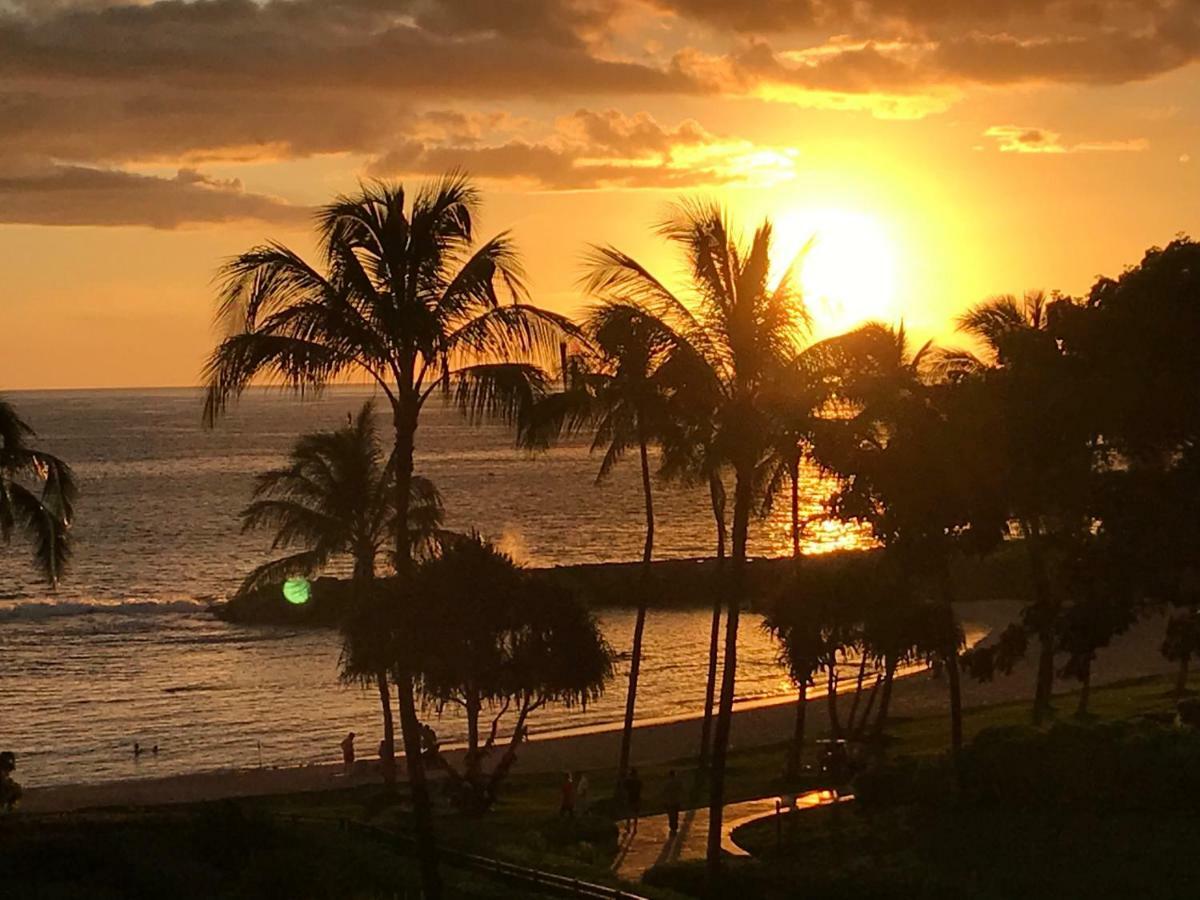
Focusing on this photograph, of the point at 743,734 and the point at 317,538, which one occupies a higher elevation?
the point at 317,538

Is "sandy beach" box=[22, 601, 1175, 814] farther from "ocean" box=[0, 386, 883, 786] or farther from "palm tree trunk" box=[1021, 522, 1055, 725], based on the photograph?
"palm tree trunk" box=[1021, 522, 1055, 725]

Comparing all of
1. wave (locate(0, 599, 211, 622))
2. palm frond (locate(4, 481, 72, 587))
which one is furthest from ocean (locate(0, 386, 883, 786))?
palm frond (locate(4, 481, 72, 587))

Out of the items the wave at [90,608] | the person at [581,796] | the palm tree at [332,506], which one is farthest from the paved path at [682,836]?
the wave at [90,608]

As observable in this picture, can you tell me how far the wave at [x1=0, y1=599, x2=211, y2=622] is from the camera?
321ft

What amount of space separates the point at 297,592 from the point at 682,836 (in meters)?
72.6

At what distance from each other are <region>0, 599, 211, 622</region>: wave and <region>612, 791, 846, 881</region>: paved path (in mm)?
73782

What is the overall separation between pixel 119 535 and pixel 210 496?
4412 cm

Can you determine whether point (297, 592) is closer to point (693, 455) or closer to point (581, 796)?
point (581, 796)

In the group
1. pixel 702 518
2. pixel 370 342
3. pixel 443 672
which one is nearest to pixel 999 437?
pixel 370 342

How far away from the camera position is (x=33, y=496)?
79.6 ft

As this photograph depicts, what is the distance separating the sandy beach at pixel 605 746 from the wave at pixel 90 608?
50414 mm

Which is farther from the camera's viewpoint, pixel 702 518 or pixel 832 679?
pixel 702 518

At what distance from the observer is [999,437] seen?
76.4 feet

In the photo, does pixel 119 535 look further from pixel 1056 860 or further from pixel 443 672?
pixel 1056 860
